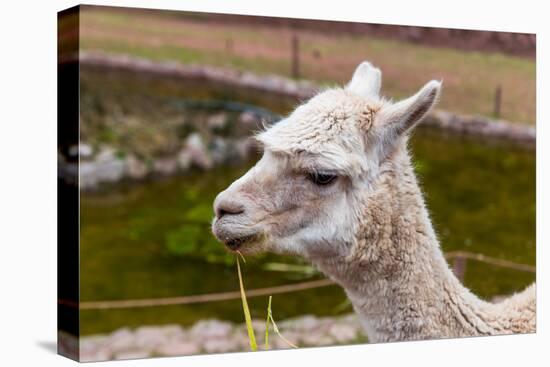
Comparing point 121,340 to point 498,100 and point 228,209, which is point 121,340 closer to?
point 228,209

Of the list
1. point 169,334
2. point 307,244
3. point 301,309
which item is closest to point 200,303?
point 169,334

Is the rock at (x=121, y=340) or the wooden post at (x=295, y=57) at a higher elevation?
the wooden post at (x=295, y=57)

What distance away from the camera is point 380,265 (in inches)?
151

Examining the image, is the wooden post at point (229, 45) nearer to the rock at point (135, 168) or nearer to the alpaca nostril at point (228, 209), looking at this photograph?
the rock at point (135, 168)

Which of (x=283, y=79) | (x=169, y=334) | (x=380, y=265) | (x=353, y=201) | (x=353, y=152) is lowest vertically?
(x=169, y=334)

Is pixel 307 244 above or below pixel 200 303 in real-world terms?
above

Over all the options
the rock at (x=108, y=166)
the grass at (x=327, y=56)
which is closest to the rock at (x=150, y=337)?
the rock at (x=108, y=166)

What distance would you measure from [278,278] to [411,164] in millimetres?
2976

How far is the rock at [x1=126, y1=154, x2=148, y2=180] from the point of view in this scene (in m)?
5.84

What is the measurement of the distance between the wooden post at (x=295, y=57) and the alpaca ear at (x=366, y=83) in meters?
1.70

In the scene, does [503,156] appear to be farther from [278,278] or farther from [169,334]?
[169,334]

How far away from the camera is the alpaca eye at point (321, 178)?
382 centimetres

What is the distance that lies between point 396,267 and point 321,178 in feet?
1.93

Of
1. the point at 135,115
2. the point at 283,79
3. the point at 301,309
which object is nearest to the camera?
the point at 135,115
